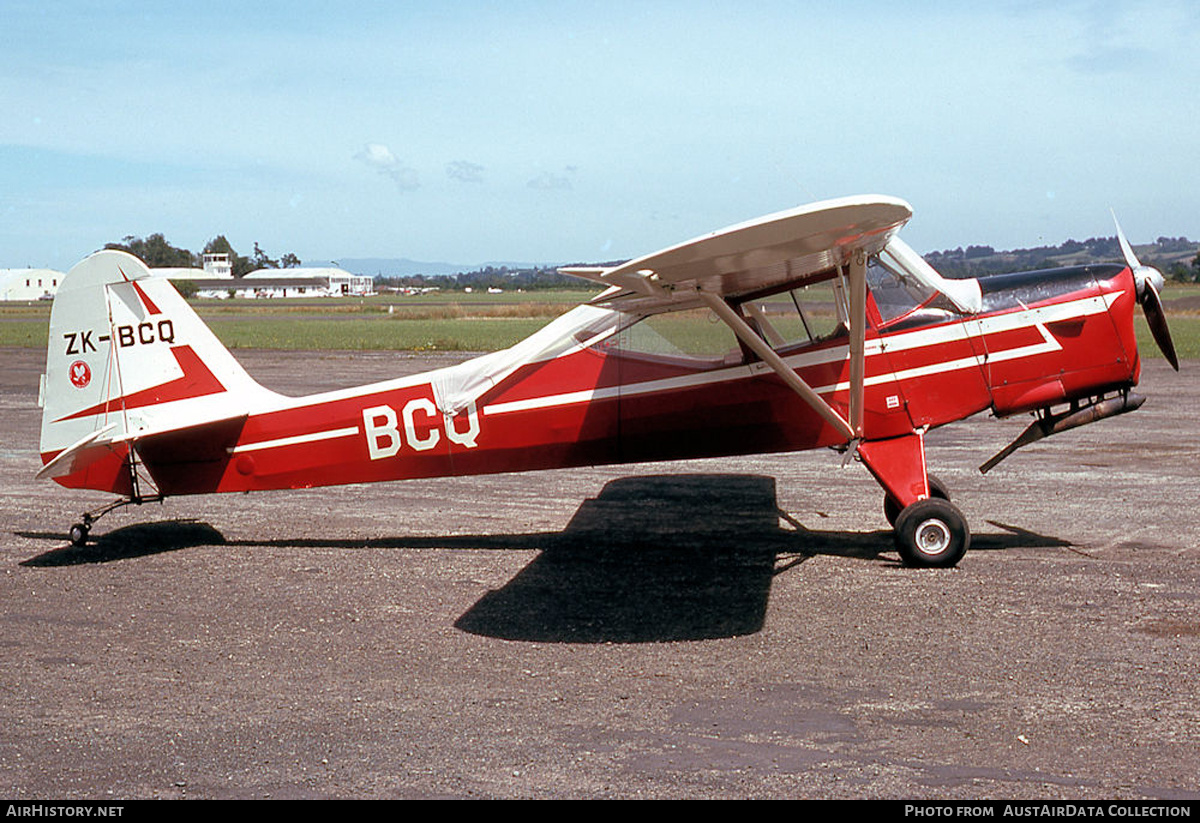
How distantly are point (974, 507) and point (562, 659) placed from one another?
5.73 meters

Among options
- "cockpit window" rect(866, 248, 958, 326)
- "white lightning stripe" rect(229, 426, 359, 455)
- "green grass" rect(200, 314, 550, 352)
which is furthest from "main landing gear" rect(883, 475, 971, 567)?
"green grass" rect(200, 314, 550, 352)

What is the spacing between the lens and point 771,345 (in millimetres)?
8531

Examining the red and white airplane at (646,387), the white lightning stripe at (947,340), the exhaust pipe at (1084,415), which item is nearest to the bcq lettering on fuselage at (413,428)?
the red and white airplane at (646,387)

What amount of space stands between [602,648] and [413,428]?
2.97m

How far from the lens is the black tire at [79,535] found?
9094mm

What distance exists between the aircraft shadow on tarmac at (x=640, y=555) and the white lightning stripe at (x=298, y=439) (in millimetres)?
1020

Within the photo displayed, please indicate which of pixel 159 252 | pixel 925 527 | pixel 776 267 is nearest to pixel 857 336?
pixel 776 267

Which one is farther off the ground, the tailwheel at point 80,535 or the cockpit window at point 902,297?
the cockpit window at point 902,297

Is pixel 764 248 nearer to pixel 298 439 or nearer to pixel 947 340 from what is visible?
pixel 947 340

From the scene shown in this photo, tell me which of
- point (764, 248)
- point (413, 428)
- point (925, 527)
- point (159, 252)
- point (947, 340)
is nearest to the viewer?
point (764, 248)

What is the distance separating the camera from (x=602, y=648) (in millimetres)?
6445

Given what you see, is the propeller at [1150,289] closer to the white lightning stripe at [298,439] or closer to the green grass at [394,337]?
the white lightning stripe at [298,439]
